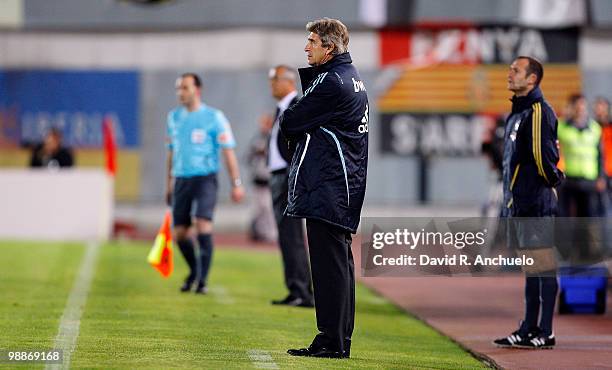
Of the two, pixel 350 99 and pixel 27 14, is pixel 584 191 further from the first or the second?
pixel 27 14

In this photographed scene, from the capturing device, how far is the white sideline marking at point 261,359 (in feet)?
30.4

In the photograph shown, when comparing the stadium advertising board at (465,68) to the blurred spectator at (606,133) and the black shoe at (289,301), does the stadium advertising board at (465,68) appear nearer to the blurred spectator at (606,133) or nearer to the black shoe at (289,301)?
the blurred spectator at (606,133)

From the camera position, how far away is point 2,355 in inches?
370

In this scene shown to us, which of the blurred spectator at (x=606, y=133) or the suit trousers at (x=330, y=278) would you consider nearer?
the suit trousers at (x=330, y=278)

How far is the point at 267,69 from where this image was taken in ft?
95.8

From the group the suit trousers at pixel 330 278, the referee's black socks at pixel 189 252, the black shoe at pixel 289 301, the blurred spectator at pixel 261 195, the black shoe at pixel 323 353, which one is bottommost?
the blurred spectator at pixel 261 195

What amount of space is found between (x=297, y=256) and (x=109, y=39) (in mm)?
16211

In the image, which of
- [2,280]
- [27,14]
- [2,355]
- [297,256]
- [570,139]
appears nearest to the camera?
[2,355]

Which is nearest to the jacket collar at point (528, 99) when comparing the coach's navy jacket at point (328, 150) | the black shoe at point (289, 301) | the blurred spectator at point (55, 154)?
the coach's navy jacket at point (328, 150)

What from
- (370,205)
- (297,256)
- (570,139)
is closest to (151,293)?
(297,256)

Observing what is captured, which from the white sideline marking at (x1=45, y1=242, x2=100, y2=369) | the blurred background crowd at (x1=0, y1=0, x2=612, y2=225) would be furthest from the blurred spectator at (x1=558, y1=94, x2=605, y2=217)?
the blurred background crowd at (x1=0, y1=0, x2=612, y2=225)

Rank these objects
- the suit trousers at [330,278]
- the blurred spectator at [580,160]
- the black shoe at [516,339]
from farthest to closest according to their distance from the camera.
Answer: the blurred spectator at [580,160] → the black shoe at [516,339] → the suit trousers at [330,278]

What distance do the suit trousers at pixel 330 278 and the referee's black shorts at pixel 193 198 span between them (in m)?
5.10

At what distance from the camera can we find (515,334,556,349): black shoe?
10.9 meters
